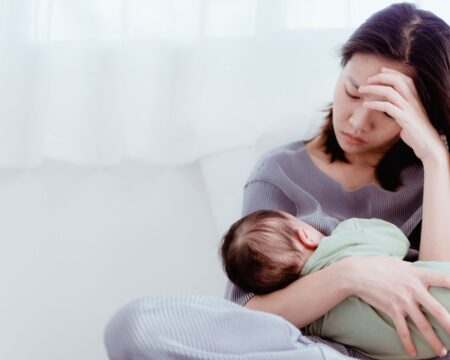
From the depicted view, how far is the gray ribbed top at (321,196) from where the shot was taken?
1697mm

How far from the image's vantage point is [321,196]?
5.68ft

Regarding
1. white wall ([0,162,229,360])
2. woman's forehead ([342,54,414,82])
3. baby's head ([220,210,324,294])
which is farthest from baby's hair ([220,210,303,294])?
white wall ([0,162,229,360])

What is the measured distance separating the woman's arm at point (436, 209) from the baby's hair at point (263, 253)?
10.7 inches

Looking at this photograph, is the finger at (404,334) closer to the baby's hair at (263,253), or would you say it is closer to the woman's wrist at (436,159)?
the baby's hair at (263,253)

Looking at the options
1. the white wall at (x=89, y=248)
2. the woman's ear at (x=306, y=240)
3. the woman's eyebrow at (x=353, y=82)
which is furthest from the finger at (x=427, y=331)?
the white wall at (x=89, y=248)

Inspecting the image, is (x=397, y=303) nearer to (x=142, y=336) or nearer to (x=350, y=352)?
(x=350, y=352)

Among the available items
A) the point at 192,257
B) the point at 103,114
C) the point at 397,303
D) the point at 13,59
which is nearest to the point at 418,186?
the point at 397,303

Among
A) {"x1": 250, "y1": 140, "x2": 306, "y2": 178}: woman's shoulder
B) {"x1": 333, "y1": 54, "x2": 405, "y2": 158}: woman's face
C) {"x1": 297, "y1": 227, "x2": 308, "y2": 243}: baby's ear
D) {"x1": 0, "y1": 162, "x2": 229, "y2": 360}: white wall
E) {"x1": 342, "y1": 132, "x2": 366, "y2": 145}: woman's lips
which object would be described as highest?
{"x1": 333, "y1": 54, "x2": 405, "y2": 158}: woman's face

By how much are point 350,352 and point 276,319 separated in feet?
0.78

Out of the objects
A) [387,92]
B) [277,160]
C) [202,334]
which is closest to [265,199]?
[277,160]

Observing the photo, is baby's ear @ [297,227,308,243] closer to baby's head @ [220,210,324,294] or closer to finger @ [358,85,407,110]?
baby's head @ [220,210,324,294]

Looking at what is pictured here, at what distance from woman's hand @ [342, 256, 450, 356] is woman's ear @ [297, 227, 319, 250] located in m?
0.09

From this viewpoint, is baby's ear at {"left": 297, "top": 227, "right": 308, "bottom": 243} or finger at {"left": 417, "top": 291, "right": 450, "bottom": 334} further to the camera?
baby's ear at {"left": 297, "top": 227, "right": 308, "bottom": 243}

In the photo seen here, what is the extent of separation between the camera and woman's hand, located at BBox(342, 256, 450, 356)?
4.23ft
